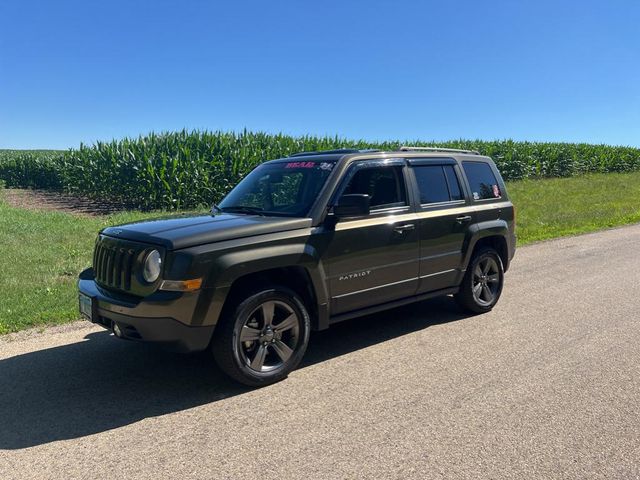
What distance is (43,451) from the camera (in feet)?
10.7

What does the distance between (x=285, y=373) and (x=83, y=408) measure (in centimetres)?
152

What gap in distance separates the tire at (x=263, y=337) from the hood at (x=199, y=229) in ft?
1.66

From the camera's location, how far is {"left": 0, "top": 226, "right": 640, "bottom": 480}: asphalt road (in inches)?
122

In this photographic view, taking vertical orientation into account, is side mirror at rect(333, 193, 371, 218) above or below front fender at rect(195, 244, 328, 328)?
above

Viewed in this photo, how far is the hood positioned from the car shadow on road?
1.18 m

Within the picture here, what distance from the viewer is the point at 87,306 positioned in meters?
4.33

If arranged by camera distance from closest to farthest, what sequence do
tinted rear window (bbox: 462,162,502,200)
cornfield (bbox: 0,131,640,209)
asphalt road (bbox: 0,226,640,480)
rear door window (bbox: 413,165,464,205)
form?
asphalt road (bbox: 0,226,640,480)
rear door window (bbox: 413,165,464,205)
tinted rear window (bbox: 462,162,502,200)
cornfield (bbox: 0,131,640,209)

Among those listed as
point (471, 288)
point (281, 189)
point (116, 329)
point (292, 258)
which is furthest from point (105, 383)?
point (471, 288)

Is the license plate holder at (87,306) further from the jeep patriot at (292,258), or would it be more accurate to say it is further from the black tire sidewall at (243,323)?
the black tire sidewall at (243,323)

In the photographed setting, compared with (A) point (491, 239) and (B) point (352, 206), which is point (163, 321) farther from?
(A) point (491, 239)

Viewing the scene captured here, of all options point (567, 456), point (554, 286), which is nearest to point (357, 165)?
point (567, 456)

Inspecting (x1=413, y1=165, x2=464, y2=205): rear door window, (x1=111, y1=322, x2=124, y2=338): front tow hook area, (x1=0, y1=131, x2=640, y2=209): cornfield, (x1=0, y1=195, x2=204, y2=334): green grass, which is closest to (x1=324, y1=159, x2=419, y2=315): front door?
(x1=413, y1=165, x2=464, y2=205): rear door window

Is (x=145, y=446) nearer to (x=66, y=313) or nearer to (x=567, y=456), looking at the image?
(x=567, y=456)

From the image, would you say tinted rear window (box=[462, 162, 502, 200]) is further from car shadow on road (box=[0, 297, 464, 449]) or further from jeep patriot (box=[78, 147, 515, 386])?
car shadow on road (box=[0, 297, 464, 449])
